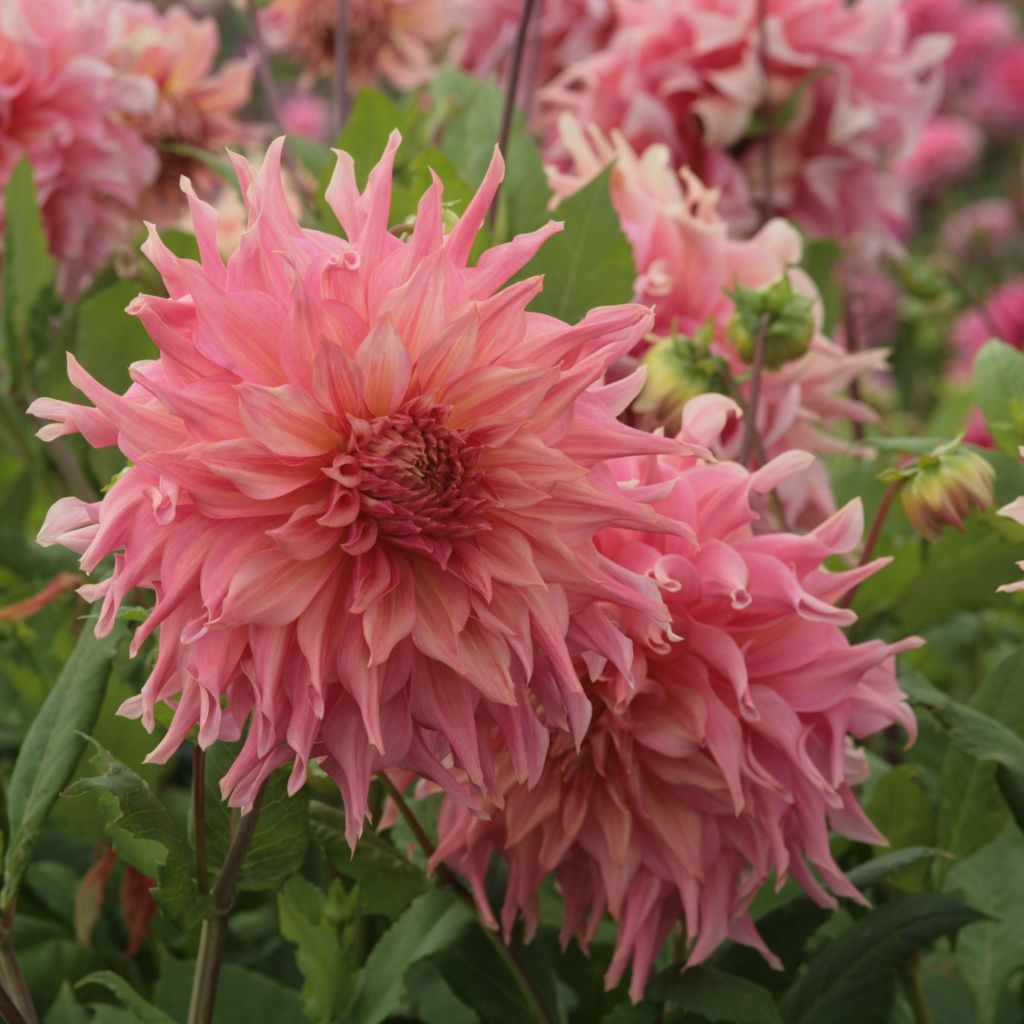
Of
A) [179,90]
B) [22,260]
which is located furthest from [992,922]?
[179,90]

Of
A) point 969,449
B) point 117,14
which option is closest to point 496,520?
point 969,449

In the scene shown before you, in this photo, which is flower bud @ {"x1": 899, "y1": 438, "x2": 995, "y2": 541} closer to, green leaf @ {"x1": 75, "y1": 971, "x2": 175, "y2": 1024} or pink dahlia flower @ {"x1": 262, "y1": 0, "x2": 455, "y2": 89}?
green leaf @ {"x1": 75, "y1": 971, "x2": 175, "y2": 1024}

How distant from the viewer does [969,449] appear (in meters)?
0.59

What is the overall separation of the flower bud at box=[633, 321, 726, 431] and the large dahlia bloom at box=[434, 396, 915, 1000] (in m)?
0.05

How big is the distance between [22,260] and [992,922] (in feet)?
2.07

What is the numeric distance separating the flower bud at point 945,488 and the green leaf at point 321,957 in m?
0.29

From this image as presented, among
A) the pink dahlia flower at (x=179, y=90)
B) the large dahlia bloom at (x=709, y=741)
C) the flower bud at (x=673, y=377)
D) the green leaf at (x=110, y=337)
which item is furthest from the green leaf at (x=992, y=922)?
the pink dahlia flower at (x=179, y=90)

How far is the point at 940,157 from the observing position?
290 centimetres

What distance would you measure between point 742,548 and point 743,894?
133mm

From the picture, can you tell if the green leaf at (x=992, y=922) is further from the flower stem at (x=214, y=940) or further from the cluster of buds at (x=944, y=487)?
the flower stem at (x=214, y=940)

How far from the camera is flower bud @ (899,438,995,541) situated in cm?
56

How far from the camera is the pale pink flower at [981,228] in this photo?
2514mm

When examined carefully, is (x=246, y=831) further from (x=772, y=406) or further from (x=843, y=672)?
(x=772, y=406)

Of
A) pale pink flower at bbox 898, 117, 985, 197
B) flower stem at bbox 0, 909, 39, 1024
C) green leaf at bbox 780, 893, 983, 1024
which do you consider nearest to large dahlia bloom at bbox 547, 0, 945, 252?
green leaf at bbox 780, 893, 983, 1024
